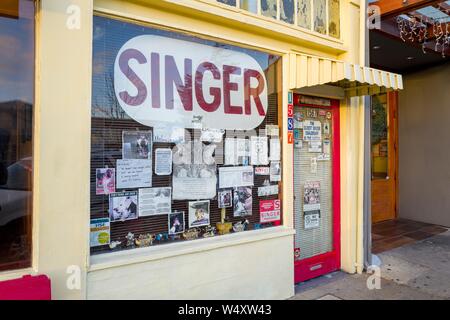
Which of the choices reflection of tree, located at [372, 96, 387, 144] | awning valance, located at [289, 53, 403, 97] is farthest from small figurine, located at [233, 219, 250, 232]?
reflection of tree, located at [372, 96, 387, 144]

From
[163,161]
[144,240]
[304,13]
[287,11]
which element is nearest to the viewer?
[144,240]

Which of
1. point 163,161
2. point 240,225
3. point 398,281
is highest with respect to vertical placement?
point 163,161

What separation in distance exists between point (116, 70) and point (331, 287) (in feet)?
11.1

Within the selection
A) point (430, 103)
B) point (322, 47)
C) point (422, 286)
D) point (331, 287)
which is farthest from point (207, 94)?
point (430, 103)

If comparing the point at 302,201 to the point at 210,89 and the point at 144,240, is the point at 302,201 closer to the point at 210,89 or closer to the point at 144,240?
the point at 210,89

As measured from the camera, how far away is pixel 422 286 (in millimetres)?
4074

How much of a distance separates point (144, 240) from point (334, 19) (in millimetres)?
3605

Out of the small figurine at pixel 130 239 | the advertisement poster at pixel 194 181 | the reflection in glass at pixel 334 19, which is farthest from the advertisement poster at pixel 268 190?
the reflection in glass at pixel 334 19

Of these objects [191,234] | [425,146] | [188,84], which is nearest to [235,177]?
[191,234]

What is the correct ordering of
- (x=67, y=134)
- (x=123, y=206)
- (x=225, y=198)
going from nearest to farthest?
(x=67, y=134) < (x=123, y=206) < (x=225, y=198)

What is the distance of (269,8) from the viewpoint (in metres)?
3.66

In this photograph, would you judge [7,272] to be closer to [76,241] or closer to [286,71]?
[76,241]

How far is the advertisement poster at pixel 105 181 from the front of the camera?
2.76 meters

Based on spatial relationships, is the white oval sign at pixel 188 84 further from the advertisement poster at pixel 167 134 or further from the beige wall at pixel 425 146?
the beige wall at pixel 425 146
